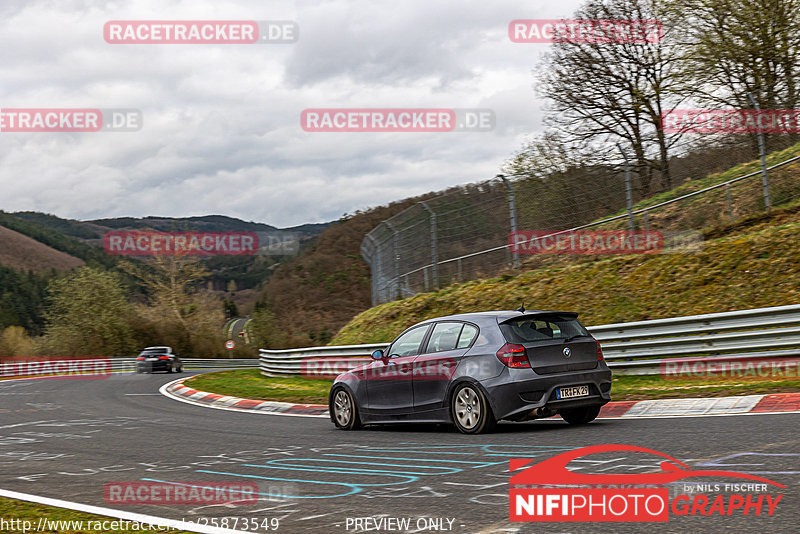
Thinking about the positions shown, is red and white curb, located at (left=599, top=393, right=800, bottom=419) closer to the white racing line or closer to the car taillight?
the car taillight

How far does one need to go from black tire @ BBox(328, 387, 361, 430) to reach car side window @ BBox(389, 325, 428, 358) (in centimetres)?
99

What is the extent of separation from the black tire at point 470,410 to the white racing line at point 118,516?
178 inches

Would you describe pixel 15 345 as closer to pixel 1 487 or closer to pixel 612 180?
pixel 612 180

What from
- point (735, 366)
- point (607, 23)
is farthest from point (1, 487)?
point (607, 23)

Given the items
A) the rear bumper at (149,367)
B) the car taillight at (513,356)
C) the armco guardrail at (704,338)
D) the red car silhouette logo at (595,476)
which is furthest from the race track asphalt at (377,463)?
the rear bumper at (149,367)

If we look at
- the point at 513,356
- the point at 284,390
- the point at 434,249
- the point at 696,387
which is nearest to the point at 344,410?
the point at 513,356

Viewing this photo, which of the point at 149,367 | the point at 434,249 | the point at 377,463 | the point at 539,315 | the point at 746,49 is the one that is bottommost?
the point at 149,367

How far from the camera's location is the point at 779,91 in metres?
26.4

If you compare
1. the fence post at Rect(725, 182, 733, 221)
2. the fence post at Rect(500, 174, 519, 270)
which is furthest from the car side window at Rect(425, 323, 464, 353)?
the fence post at Rect(725, 182, 733, 221)

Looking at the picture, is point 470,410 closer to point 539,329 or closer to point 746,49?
point 539,329

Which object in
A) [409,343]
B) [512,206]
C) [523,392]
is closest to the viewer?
[523,392]

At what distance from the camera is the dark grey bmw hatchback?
909cm

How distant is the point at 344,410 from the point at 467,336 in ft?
8.24

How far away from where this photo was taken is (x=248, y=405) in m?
16.7
